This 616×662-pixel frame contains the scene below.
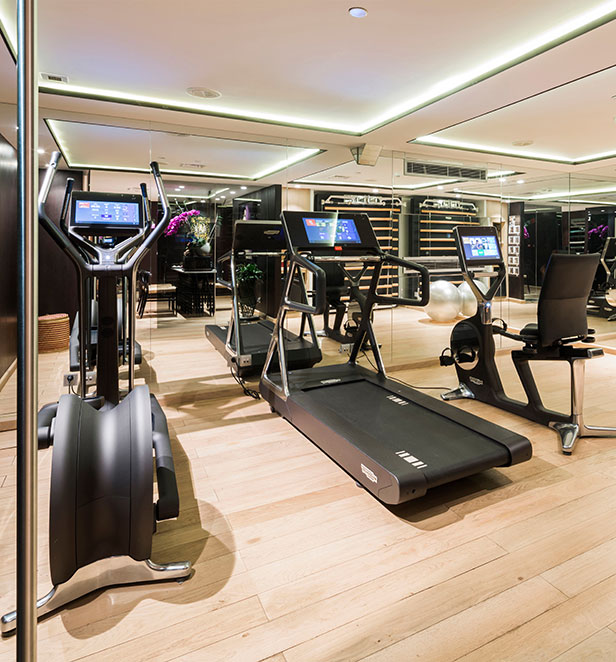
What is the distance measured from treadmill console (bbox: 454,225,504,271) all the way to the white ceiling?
3.38ft

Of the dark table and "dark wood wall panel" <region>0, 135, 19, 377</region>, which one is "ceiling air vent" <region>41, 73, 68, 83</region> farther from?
the dark table

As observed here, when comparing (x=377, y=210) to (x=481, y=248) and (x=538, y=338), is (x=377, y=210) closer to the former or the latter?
(x=481, y=248)

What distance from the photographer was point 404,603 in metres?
1.75

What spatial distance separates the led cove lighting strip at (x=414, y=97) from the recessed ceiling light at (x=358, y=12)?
1130 mm

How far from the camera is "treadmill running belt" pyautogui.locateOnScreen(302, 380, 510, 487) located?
7.73 ft

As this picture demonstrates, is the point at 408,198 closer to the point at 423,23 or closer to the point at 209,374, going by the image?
the point at 423,23

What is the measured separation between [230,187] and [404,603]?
3901 millimetres

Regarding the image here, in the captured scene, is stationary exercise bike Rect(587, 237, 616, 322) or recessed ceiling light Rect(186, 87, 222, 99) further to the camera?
stationary exercise bike Rect(587, 237, 616, 322)

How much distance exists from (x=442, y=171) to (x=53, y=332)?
4.75 metres

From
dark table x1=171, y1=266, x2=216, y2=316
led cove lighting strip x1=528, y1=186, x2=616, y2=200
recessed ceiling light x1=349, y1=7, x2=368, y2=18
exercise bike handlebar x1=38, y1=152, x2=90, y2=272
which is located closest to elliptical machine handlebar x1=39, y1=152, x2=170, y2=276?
exercise bike handlebar x1=38, y1=152, x2=90, y2=272

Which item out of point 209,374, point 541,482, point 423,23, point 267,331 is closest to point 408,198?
point 267,331

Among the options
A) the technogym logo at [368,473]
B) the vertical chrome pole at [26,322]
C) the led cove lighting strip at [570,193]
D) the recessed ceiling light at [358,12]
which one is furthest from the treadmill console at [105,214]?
the led cove lighting strip at [570,193]

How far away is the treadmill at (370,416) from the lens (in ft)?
7.62

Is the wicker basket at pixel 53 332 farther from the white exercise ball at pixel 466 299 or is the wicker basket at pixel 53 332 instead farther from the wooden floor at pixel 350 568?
the white exercise ball at pixel 466 299
